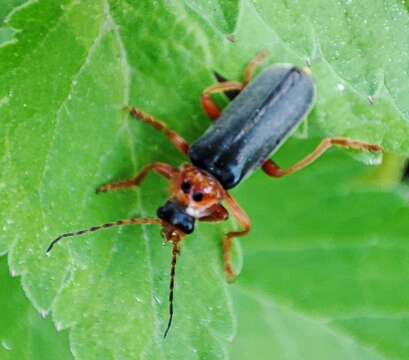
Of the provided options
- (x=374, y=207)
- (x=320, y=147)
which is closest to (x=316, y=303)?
(x=374, y=207)

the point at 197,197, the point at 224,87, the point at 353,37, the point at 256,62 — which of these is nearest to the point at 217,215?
the point at 197,197

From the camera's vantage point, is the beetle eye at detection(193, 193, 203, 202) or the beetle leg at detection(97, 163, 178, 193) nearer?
the beetle leg at detection(97, 163, 178, 193)

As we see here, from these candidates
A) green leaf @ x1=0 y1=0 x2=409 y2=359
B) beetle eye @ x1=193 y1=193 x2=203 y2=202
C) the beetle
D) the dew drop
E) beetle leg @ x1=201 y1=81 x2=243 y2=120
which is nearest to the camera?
green leaf @ x1=0 y1=0 x2=409 y2=359

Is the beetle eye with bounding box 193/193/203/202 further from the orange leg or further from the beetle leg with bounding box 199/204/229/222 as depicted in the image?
the orange leg

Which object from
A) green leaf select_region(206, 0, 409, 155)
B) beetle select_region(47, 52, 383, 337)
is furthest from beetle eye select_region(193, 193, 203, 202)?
green leaf select_region(206, 0, 409, 155)

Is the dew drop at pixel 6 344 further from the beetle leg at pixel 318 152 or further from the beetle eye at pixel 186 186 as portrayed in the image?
the beetle leg at pixel 318 152

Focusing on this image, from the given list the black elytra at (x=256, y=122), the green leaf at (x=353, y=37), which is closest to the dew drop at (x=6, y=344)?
the black elytra at (x=256, y=122)

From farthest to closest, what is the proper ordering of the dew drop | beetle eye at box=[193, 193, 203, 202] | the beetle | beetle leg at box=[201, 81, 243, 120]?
the dew drop
beetle eye at box=[193, 193, 203, 202]
the beetle
beetle leg at box=[201, 81, 243, 120]
